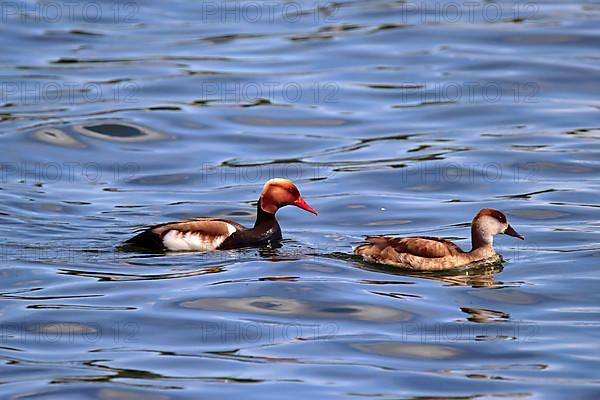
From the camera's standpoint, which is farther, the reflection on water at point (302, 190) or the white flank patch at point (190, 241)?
the white flank patch at point (190, 241)

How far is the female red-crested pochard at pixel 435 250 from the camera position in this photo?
580 inches

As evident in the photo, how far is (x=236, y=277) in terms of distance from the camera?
14656mm

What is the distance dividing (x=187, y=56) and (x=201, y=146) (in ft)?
20.2

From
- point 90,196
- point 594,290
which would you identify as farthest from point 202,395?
point 90,196

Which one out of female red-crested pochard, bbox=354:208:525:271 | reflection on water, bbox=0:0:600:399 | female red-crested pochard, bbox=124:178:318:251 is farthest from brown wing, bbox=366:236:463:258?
female red-crested pochard, bbox=124:178:318:251

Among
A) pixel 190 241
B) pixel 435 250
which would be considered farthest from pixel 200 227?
pixel 435 250

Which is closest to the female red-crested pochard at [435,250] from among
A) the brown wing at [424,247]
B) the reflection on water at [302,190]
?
the brown wing at [424,247]

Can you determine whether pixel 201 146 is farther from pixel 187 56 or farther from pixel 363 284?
pixel 363 284

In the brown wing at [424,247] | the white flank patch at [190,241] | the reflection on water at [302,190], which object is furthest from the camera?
the white flank patch at [190,241]

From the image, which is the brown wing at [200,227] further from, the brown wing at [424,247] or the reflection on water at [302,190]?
the brown wing at [424,247]

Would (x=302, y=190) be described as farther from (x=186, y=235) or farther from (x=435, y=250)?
(x=435, y=250)

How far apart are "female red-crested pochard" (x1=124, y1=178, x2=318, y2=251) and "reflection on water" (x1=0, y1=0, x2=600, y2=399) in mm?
216

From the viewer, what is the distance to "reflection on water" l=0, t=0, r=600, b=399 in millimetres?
11953

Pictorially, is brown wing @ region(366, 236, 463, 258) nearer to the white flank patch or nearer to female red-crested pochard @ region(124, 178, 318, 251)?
female red-crested pochard @ region(124, 178, 318, 251)
